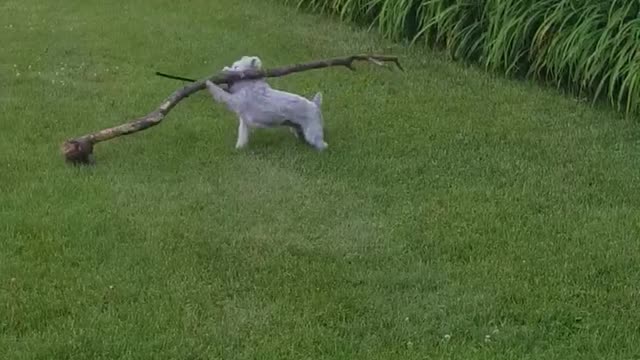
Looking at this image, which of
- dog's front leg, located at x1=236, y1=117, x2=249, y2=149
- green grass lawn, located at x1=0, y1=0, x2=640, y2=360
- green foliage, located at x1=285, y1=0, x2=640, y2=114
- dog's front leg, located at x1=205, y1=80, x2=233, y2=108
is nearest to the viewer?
green grass lawn, located at x1=0, y1=0, x2=640, y2=360

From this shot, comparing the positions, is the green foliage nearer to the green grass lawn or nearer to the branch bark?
the green grass lawn

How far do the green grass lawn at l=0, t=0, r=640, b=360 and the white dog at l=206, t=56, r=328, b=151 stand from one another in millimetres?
139

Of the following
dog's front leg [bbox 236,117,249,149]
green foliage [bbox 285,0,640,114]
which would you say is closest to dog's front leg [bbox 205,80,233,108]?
dog's front leg [bbox 236,117,249,149]

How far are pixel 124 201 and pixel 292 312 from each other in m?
1.31

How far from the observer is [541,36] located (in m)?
7.20

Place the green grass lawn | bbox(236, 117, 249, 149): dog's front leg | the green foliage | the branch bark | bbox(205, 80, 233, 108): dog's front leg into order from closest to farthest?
the green grass lawn
the branch bark
bbox(205, 80, 233, 108): dog's front leg
bbox(236, 117, 249, 149): dog's front leg
the green foliage

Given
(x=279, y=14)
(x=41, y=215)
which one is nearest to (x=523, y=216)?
(x=41, y=215)

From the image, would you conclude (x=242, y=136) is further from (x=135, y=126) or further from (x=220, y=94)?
(x=135, y=126)

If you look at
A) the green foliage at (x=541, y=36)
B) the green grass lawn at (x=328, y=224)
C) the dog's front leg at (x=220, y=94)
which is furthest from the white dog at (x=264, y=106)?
the green foliage at (x=541, y=36)

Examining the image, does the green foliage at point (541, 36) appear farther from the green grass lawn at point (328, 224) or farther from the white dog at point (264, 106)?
the white dog at point (264, 106)

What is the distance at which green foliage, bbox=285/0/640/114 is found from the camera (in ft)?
22.0

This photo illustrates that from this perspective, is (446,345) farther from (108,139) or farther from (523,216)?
(108,139)

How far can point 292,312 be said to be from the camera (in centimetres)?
409

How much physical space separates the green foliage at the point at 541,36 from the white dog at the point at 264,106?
6.20 ft
